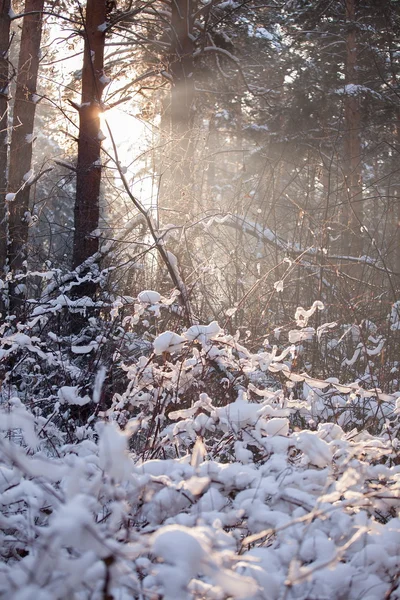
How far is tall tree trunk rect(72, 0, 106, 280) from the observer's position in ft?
20.1

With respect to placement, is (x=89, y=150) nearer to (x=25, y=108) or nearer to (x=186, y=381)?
(x=25, y=108)

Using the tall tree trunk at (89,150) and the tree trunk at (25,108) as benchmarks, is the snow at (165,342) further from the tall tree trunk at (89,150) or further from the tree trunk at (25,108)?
the tree trunk at (25,108)

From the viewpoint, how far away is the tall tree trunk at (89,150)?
614 cm

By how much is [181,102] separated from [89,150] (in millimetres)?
3956

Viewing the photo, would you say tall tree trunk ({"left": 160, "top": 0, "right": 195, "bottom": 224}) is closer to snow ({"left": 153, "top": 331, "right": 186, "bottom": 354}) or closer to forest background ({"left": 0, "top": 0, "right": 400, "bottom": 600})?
forest background ({"left": 0, "top": 0, "right": 400, "bottom": 600})

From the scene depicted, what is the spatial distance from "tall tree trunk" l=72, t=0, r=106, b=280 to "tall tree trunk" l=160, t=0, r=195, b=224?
0.83 meters

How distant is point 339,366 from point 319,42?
13554mm

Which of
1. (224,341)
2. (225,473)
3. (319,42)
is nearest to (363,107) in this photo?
(319,42)

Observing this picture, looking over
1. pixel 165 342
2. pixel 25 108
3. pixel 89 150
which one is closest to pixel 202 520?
pixel 165 342

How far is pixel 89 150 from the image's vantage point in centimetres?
622

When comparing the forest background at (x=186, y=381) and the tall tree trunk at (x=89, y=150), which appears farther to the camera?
the tall tree trunk at (x=89, y=150)

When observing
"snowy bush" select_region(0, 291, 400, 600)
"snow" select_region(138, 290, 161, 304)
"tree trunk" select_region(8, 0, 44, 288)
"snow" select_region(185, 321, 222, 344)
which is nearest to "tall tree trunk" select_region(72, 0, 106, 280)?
"tree trunk" select_region(8, 0, 44, 288)

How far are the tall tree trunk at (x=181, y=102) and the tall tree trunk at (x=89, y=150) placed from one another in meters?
0.83

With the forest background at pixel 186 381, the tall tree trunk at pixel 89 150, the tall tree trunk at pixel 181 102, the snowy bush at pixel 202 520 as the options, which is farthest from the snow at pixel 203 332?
the tall tree trunk at pixel 89 150
